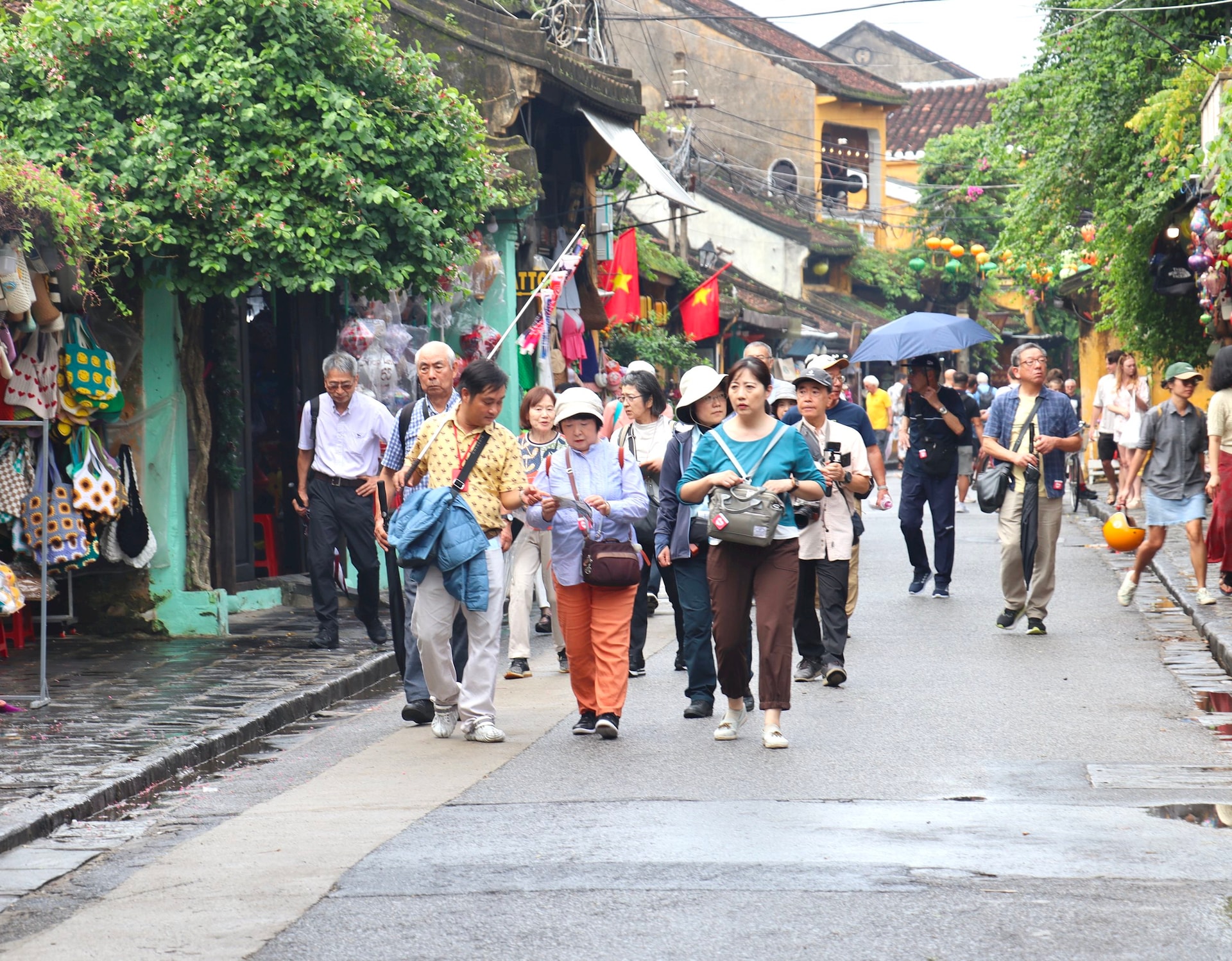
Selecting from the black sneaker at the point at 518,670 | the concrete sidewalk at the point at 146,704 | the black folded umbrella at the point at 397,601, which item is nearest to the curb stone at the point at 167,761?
the concrete sidewalk at the point at 146,704

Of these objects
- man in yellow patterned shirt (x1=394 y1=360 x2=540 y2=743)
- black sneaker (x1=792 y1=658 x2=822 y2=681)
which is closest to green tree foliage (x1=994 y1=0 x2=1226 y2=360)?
black sneaker (x1=792 y1=658 x2=822 y2=681)

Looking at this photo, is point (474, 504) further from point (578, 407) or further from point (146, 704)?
point (146, 704)

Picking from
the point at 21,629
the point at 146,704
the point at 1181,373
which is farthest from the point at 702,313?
the point at 146,704

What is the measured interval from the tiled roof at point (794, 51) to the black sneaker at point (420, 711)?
36.1 meters

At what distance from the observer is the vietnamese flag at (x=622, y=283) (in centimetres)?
2380

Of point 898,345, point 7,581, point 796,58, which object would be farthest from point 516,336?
point 796,58

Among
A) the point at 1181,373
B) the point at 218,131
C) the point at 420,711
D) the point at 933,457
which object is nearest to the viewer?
the point at 420,711

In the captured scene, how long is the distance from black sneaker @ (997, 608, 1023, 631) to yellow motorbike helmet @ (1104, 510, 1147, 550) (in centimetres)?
205

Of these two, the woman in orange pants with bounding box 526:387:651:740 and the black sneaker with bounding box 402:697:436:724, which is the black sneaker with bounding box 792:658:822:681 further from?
the black sneaker with bounding box 402:697:436:724

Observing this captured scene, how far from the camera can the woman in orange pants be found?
8312 mm

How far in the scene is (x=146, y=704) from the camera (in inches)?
364

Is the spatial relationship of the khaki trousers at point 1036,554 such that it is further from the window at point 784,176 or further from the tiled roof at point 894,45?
the tiled roof at point 894,45

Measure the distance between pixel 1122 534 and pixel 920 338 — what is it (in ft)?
7.76

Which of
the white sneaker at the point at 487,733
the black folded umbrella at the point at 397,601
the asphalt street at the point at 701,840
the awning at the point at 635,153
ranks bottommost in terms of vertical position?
the asphalt street at the point at 701,840
